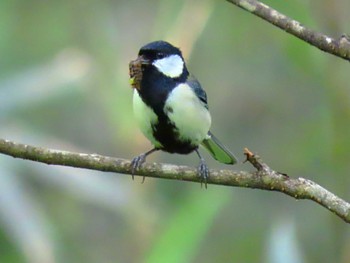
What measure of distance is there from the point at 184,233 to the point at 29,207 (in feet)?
2.57

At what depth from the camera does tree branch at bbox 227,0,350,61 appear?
216 cm

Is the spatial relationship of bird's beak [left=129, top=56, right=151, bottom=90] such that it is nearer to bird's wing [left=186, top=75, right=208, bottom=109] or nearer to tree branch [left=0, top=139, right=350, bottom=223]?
bird's wing [left=186, top=75, right=208, bottom=109]

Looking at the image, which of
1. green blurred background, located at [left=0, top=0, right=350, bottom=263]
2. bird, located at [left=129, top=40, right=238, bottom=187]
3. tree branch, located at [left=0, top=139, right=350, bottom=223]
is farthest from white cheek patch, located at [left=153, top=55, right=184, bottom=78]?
tree branch, located at [left=0, top=139, right=350, bottom=223]

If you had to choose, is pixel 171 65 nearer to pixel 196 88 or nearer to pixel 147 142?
pixel 196 88

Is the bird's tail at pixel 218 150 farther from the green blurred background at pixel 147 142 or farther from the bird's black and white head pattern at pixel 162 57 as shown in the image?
the bird's black and white head pattern at pixel 162 57

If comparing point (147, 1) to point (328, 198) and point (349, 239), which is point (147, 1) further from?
point (328, 198)

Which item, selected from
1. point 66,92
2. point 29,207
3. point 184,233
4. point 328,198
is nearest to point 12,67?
point 66,92

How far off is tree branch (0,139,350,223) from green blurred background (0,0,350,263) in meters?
0.34

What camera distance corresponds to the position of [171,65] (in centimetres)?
306

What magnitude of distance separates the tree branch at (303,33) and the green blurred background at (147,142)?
619 millimetres

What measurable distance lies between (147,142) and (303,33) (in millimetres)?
1464

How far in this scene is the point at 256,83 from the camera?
523cm

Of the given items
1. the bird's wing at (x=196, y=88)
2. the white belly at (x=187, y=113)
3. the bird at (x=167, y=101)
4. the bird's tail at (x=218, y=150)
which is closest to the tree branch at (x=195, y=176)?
the bird at (x=167, y=101)

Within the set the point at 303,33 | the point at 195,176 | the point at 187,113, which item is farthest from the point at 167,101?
the point at 303,33
